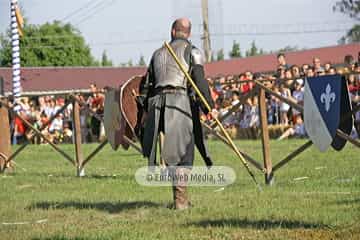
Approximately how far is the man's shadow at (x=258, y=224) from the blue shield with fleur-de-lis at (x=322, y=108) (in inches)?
84.2

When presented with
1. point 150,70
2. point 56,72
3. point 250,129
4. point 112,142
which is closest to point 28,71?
point 56,72

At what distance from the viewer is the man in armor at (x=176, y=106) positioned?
8.67 metres

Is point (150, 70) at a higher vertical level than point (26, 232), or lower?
higher

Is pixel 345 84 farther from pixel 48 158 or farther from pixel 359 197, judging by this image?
pixel 48 158

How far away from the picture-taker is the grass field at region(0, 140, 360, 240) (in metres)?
7.23

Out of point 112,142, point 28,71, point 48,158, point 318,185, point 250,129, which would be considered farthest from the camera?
point 28,71

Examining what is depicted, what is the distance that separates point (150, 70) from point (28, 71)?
46.2 metres

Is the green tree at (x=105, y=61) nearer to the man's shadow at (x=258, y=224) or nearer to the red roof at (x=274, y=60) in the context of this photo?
the red roof at (x=274, y=60)

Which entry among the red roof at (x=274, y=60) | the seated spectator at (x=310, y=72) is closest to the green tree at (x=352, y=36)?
the red roof at (x=274, y=60)

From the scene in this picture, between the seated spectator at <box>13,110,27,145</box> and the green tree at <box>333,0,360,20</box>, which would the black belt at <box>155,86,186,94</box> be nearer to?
the green tree at <box>333,0,360,20</box>

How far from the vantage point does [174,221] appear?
7934 mm

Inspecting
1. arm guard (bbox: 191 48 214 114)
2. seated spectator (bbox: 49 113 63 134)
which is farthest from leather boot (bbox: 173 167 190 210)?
seated spectator (bbox: 49 113 63 134)

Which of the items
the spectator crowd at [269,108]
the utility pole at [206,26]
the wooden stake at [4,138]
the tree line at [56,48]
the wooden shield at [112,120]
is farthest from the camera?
the tree line at [56,48]

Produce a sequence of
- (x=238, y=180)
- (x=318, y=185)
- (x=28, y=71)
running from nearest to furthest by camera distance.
Result: 1. (x=318, y=185)
2. (x=238, y=180)
3. (x=28, y=71)
